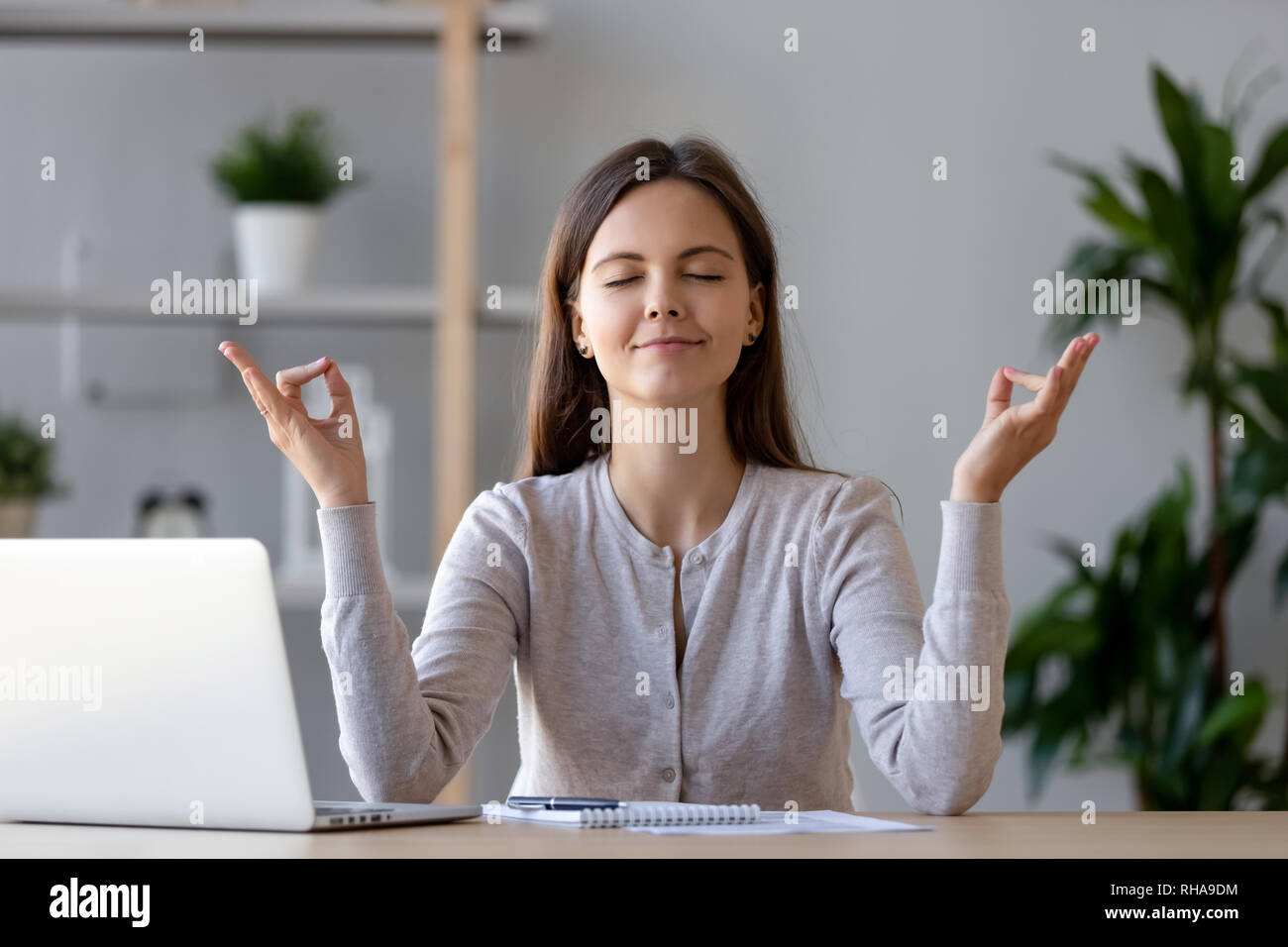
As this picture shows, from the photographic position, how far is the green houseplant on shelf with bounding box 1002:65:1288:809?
243cm

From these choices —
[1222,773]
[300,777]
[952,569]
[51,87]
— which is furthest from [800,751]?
[51,87]

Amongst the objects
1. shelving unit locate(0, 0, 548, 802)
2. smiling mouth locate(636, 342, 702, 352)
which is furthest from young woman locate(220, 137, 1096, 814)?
shelving unit locate(0, 0, 548, 802)

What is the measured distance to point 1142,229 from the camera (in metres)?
2.48

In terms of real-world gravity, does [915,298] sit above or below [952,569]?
above

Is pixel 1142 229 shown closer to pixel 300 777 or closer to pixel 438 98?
pixel 438 98

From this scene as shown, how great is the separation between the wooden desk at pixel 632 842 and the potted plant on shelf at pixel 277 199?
5.80ft

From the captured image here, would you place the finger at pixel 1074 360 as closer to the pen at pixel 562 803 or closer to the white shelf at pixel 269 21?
the pen at pixel 562 803

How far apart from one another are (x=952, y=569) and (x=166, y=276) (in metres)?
2.08

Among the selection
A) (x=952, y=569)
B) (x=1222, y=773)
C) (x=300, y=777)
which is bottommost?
(x=1222, y=773)

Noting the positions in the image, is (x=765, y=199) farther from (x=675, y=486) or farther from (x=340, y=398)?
(x=340, y=398)

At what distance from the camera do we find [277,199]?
2.59m

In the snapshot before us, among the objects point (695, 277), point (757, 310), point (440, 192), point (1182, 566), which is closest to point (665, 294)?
point (695, 277)

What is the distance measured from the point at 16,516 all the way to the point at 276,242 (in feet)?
2.37
